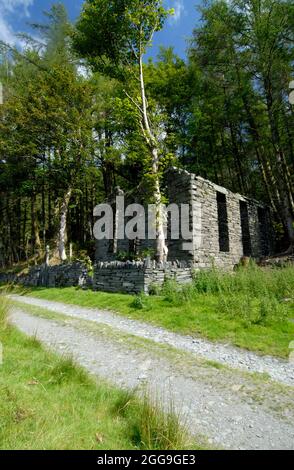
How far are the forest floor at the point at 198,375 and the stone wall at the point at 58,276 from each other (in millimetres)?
6605

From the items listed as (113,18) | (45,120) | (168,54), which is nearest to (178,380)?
(113,18)

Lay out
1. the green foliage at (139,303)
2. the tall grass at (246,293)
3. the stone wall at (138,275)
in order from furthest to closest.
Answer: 1. the stone wall at (138,275)
2. the green foliage at (139,303)
3. the tall grass at (246,293)

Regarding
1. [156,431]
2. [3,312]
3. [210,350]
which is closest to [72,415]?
[156,431]

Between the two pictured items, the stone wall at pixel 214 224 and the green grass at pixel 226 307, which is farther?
the stone wall at pixel 214 224

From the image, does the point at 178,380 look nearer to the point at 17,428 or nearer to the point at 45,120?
the point at 17,428

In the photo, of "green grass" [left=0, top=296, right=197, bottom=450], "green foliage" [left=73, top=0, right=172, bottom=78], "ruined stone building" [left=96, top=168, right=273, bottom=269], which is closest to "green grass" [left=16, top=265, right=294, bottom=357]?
"ruined stone building" [left=96, top=168, right=273, bottom=269]

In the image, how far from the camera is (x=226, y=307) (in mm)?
7582

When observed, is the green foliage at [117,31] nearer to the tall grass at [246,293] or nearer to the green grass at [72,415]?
the tall grass at [246,293]

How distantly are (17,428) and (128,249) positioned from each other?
14732 mm

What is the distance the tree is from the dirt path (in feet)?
14.9

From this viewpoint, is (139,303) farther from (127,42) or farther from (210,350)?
(127,42)

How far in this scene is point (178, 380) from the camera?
13.8 feet

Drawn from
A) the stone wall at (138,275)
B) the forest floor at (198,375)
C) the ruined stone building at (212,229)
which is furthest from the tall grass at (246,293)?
the ruined stone building at (212,229)

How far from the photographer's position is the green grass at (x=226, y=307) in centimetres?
606
